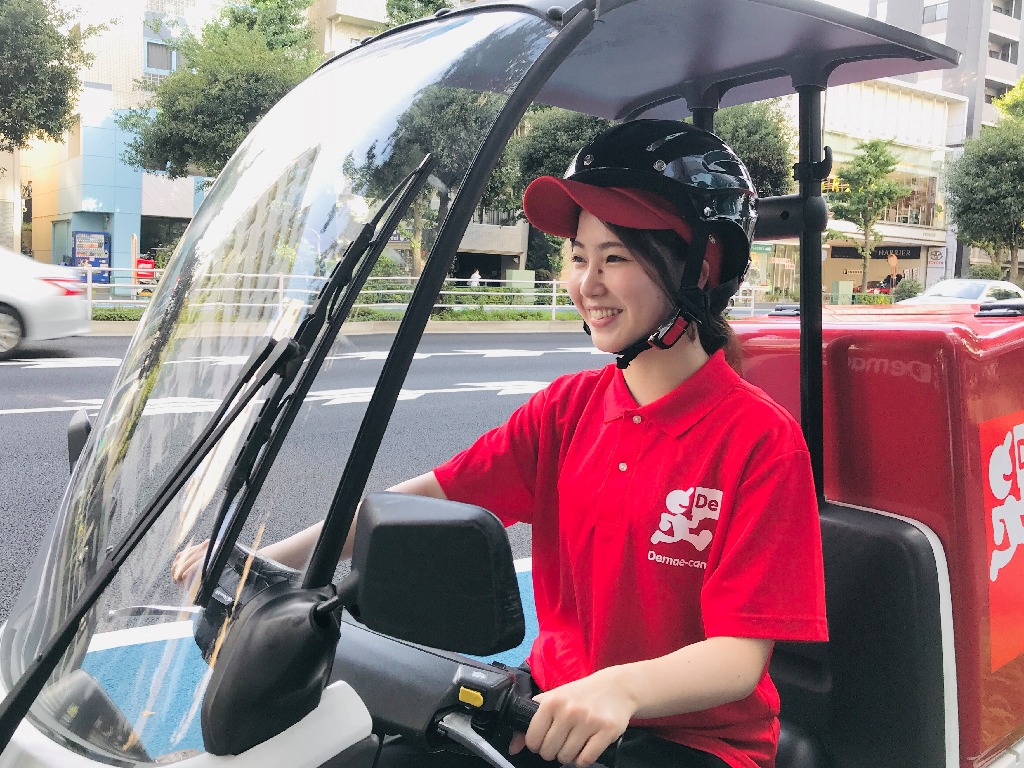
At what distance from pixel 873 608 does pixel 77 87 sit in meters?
21.4

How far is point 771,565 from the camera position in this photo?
1268 mm

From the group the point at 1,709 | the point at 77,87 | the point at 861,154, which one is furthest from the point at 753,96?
the point at 861,154

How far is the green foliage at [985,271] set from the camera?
38.0m

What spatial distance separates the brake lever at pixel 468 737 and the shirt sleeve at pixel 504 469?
0.59m

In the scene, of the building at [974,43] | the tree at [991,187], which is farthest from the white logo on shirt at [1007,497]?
the building at [974,43]

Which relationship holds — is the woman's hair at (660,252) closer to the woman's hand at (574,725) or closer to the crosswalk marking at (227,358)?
the crosswalk marking at (227,358)

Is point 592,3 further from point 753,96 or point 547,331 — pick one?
point 547,331

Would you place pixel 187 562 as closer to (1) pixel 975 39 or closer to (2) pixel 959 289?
(2) pixel 959 289

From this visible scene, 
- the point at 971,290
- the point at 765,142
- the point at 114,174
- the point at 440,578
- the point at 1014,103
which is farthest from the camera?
the point at 1014,103

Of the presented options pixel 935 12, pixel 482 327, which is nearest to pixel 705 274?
pixel 482 327

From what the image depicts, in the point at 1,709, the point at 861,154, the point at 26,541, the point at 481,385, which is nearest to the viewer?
the point at 1,709

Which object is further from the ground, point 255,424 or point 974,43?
point 974,43

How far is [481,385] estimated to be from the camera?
33.9 ft

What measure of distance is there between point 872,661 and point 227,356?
1.25 meters
